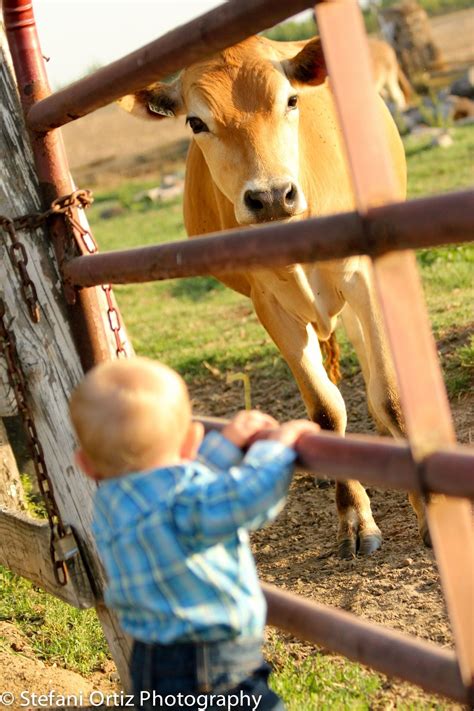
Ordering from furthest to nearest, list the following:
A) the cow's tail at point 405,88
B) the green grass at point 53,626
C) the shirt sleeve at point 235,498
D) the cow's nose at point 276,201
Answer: the cow's tail at point 405,88 → the cow's nose at point 276,201 → the green grass at point 53,626 → the shirt sleeve at point 235,498

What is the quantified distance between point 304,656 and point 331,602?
0.42 metres

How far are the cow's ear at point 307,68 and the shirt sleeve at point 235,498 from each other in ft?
8.48

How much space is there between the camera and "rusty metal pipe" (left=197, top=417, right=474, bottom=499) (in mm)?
1686

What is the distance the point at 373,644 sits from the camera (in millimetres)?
2023

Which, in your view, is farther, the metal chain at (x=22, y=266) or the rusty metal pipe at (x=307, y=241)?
the metal chain at (x=22, y=266)

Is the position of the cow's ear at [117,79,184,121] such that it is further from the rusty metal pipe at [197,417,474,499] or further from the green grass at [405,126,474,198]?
the green grass at [405,126,474,198]

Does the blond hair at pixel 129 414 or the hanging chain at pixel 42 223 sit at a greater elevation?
the hanging chain at pixel 42 223

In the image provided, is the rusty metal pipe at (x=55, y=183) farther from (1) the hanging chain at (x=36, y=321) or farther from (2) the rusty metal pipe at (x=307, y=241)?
(2) the rusty metal pipe at (x=307, y=241)

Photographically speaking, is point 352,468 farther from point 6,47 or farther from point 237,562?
point 6,47

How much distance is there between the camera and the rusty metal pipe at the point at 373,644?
1.88m

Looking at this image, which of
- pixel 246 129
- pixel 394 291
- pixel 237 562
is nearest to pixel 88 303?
pixel 237 562

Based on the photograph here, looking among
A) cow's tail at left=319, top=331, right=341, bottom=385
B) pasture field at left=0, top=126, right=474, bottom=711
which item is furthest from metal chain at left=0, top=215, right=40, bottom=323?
cow's tail at left=319, top=331, right=341, bottom=385

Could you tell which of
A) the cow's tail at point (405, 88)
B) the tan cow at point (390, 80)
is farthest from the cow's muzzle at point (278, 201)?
the cow's tail at point (405, 88)

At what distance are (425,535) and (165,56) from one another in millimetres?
2355
